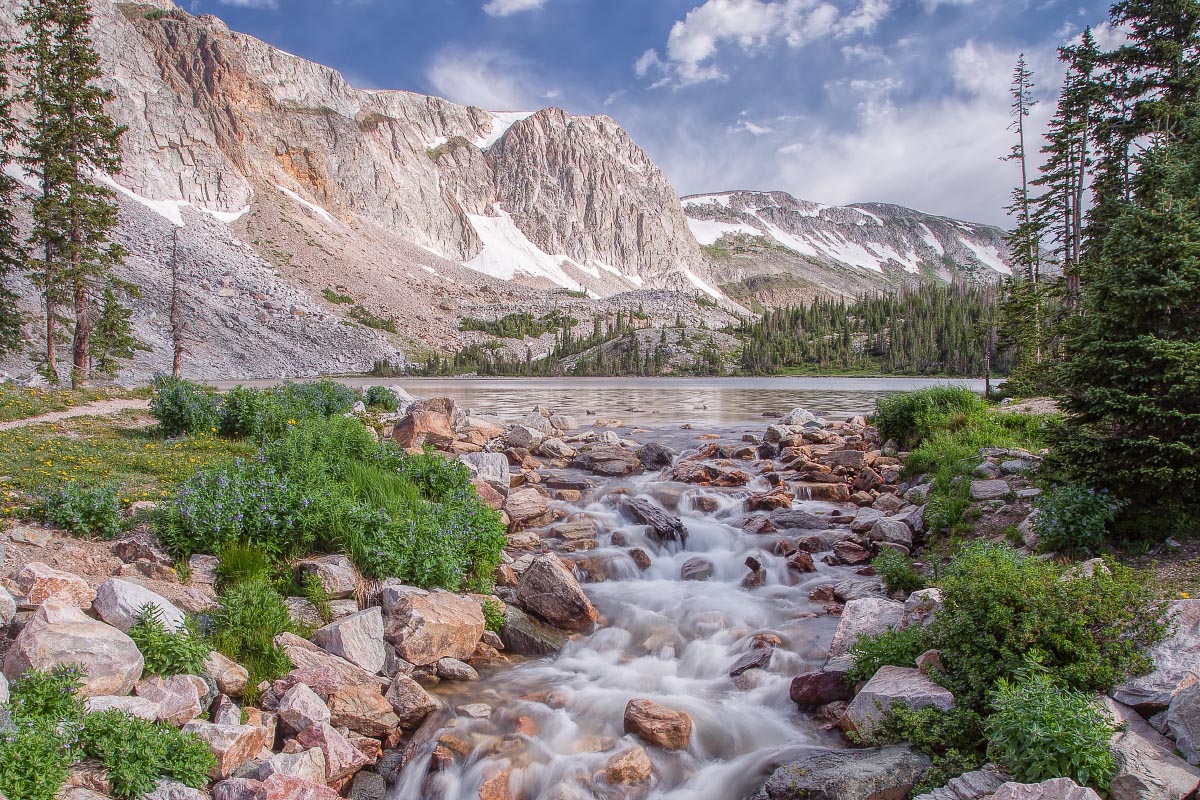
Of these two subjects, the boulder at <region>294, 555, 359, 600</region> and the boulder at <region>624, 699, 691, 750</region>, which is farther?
the boulder at <region>294, 555, 359, 600</region>

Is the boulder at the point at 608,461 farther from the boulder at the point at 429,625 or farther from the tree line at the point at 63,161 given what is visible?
the tree line at the point at 63,161

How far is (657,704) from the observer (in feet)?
25.3

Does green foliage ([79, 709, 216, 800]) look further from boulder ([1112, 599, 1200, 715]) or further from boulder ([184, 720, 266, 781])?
boulder ([1112, 599, 1200, 715])

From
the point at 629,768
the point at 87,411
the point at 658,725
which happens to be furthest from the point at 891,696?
the point at 87,411

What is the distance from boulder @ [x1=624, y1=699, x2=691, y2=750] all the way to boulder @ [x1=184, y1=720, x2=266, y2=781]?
398 cm

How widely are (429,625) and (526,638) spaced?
1.58m

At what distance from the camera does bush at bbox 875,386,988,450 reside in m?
18.4

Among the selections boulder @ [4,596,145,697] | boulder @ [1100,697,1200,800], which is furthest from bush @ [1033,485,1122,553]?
boulder @ [4,596,145,697]

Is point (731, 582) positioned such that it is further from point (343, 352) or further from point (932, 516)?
point (343, 352)

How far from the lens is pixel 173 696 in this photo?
6.03m

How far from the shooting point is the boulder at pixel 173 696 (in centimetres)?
593

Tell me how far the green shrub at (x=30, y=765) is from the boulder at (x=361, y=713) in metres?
2.47

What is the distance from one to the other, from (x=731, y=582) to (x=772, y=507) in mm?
4080

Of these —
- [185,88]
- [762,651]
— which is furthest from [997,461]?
[185,88]
